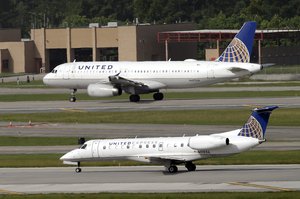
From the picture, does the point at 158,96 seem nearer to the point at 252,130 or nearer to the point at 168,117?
the point at 168,117

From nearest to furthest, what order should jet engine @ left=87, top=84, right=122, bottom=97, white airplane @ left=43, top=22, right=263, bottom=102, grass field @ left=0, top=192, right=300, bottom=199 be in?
grass field @ left=0, top=192, right=300, bottom=199
white airplane @ left=43, top=22, right=263, bottom=102
jet engine @ left=87, top=84, right=122, bottom=97

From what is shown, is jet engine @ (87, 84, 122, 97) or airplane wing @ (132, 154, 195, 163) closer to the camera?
airplane wing @ (132, 154, 195, 163)

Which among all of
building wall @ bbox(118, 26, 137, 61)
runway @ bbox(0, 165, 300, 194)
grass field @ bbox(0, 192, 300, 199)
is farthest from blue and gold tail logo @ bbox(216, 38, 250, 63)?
building wall @ bbox(118, 26, 137, 61)

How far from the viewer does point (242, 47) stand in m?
98.4

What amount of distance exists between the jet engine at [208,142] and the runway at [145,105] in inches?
1351

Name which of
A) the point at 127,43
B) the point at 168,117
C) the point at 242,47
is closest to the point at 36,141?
the point at 168,117

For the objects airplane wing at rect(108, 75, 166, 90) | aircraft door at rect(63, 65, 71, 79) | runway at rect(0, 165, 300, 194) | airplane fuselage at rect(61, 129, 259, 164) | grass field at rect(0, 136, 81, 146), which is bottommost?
grass field at rect(0, 136, 81, 146)

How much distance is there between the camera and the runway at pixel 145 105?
302 feet

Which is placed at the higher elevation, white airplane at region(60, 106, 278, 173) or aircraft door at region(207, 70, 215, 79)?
aircraft door at region(207, 70, 215, 79)

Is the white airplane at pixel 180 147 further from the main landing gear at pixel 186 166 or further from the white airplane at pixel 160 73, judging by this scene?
the white airplane at pixel 160 73

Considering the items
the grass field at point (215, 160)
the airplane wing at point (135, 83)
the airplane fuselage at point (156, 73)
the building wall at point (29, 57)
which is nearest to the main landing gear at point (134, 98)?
the airplane wing at point (135, 83)

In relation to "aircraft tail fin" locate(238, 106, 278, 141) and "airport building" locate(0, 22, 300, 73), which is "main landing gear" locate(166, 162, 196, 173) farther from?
"airport building" locate(0, 22, 300, 73)

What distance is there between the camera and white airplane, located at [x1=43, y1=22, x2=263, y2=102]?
97875 millimetres

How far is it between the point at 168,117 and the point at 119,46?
231 feet
